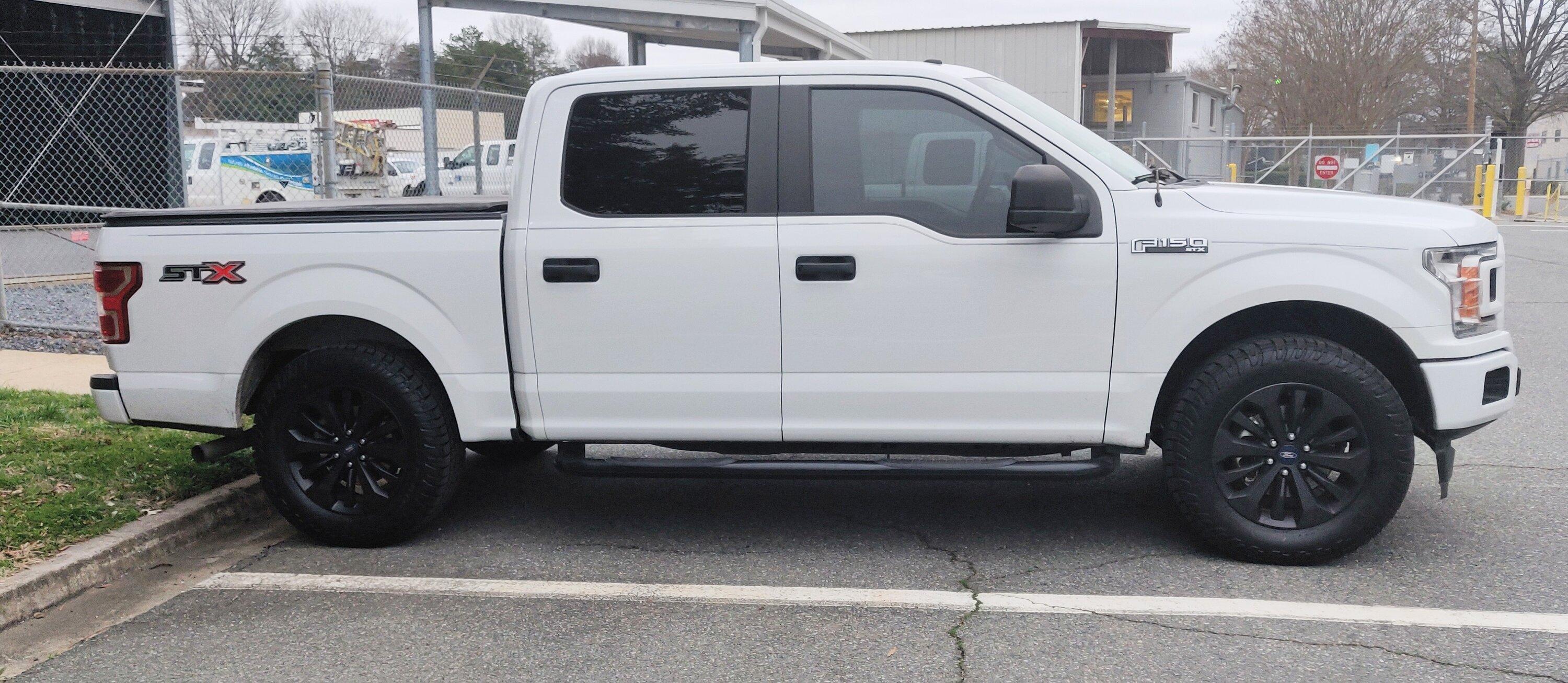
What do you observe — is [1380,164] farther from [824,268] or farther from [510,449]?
[824,268]

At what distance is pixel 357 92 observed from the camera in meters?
11.9

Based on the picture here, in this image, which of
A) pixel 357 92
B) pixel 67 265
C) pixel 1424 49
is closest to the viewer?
pixel 357 92

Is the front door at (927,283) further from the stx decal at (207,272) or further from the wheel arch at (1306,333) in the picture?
the stx decal at (207,272)

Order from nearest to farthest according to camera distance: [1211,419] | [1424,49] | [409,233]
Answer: [1211,419] < [409,233] < [1424,49]

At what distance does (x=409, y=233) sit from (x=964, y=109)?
2231 mm

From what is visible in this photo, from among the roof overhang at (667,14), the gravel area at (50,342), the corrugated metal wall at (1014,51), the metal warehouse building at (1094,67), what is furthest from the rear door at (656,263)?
the corrugated metal wall at (1014,51)

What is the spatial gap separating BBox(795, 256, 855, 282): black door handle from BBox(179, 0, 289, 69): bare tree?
5705cm

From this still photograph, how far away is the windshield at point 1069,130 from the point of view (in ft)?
15.5

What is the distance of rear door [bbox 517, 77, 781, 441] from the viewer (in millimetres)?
4637

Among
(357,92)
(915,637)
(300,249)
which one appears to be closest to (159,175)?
(357,92)

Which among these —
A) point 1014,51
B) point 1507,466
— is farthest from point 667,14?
point 1014,51

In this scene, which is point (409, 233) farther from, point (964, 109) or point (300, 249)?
point (964, 109)

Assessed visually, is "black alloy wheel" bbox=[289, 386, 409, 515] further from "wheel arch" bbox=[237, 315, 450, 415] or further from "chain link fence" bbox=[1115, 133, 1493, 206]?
"chain link fence" bbox=[1115, 133, 1493, 206]

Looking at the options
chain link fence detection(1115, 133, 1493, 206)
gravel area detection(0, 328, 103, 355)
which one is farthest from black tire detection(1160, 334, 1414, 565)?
chain link fence detection(1115, 133, 1493, 206)
